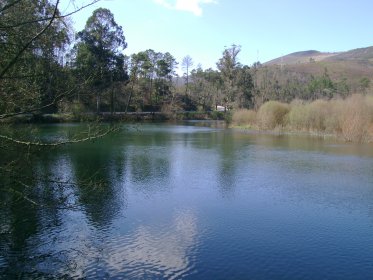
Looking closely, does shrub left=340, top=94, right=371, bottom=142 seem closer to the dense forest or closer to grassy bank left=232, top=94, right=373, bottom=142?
grassy bank left=232, top=94, right=373, bottom=142

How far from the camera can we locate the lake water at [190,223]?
7.09m

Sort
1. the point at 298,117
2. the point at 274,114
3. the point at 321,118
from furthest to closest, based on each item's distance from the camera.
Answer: the point at 274,114 < the point at 298,117 < the point at 321,118

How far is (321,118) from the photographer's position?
110ft

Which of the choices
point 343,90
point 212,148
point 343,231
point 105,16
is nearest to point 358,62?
point 343,90

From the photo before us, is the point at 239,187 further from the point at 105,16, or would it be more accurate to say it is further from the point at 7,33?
the point at 105,16

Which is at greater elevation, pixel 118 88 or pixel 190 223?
pixel 118 88

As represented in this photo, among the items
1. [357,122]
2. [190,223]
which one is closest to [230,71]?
[357,122]

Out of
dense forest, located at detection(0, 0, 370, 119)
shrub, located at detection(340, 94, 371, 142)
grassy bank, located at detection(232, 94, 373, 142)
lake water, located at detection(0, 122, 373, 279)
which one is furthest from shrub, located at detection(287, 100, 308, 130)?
lake water, located at detection(0, 122, 373, 279)

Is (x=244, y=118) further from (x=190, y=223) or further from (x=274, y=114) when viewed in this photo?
(x=190, y=223)

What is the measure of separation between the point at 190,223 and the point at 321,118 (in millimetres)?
26496

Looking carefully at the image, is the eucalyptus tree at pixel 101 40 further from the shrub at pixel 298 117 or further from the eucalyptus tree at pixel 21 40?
the eucalyptus tree at pixel 21 40

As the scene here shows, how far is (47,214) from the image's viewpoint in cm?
969

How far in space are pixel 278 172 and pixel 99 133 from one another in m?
11.4

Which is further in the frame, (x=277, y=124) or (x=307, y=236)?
(x=277, y=124)
